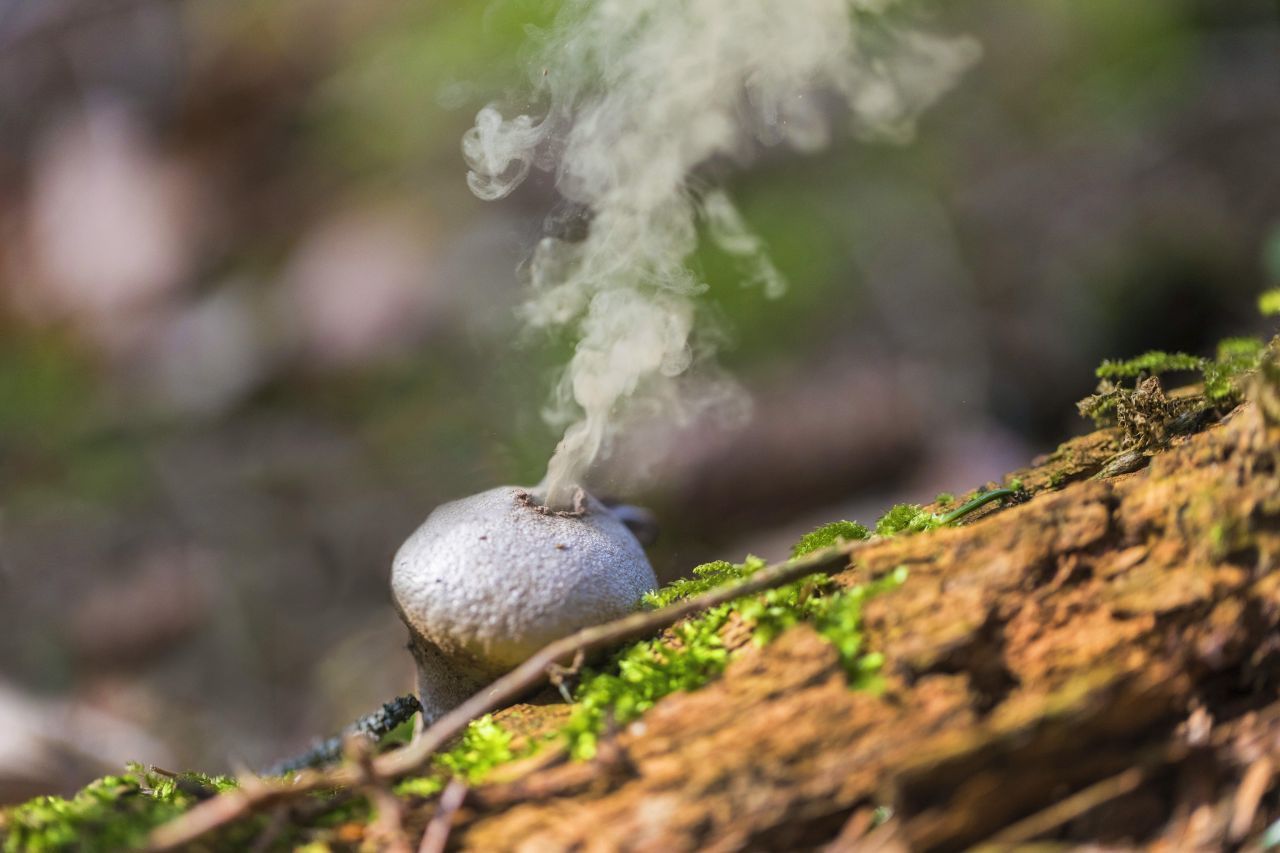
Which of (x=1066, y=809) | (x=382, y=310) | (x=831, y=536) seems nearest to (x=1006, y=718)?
(x=1066, y=809)

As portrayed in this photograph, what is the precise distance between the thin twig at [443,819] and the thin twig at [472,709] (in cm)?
6

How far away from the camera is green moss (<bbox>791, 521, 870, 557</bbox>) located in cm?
163

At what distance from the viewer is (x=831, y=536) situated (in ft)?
5.41

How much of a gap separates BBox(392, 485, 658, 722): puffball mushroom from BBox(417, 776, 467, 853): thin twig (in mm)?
392

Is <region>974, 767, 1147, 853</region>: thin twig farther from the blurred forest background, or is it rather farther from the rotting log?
the blurred forest background

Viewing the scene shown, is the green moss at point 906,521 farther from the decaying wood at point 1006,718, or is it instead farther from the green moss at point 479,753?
the green moss at point 479,753

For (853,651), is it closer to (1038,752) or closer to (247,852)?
(1038,752)

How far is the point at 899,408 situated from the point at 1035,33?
68.0 inches

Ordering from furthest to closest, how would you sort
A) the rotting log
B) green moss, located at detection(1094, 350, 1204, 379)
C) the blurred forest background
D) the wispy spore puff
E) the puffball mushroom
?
the blurred forest background → the wispy spore puff → green moss, located at detection(1094, 350, 1204, 379) → the puffball mushroom → the rotting log

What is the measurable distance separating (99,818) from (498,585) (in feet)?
2.03

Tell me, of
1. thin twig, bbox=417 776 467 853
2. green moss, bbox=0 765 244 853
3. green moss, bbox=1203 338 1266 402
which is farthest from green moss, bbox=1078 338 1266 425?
green moss, bbox=0 765 244 853

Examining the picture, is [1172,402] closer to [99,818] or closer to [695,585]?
[695,585]

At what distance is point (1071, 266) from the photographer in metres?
3.64

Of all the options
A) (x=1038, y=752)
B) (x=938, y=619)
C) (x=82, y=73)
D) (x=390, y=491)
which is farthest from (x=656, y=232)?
(x=82, y=73)
